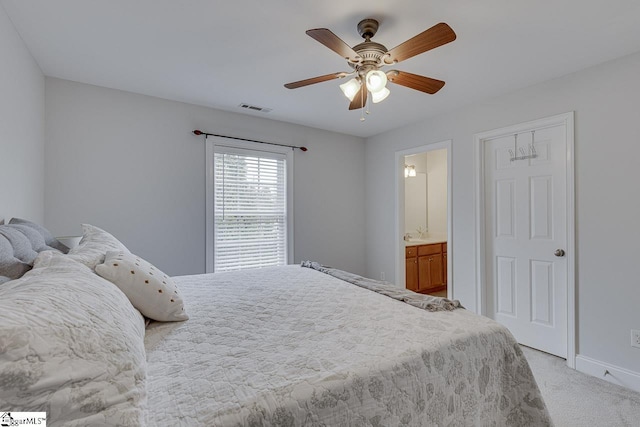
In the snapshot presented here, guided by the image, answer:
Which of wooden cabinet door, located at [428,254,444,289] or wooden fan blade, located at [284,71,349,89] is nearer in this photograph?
wooden fan blade, located at [284,71,349,89]

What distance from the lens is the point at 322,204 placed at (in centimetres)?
439

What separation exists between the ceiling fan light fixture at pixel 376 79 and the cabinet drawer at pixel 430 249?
3.31 meters

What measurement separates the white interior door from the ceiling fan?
1530 mm

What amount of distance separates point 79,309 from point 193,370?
424mm

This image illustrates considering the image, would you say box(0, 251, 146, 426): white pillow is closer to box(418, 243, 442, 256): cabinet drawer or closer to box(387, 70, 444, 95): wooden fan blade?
box(387, 70, 444, 95): wooden fan blade

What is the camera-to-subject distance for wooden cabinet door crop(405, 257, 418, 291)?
14.7 feet

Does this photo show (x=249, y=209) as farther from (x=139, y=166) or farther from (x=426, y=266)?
(x=426, y=266)

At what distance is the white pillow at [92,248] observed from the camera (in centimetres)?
130

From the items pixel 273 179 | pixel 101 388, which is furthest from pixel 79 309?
pixel 273 179

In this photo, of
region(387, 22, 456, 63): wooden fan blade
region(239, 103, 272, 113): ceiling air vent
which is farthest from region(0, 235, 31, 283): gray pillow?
region(239, 103, 272, 113): ceiling air vent

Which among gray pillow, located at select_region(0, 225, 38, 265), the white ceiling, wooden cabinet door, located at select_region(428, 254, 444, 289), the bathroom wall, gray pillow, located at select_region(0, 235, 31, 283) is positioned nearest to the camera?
gray pillow, located at select_region(0, 235, 31, 283)

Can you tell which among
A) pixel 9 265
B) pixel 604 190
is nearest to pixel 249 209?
pixel 9 265

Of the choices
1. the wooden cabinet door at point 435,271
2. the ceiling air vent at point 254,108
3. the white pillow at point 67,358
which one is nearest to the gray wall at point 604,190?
the wooden cabinet door at point 435,271

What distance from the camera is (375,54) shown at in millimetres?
1891
